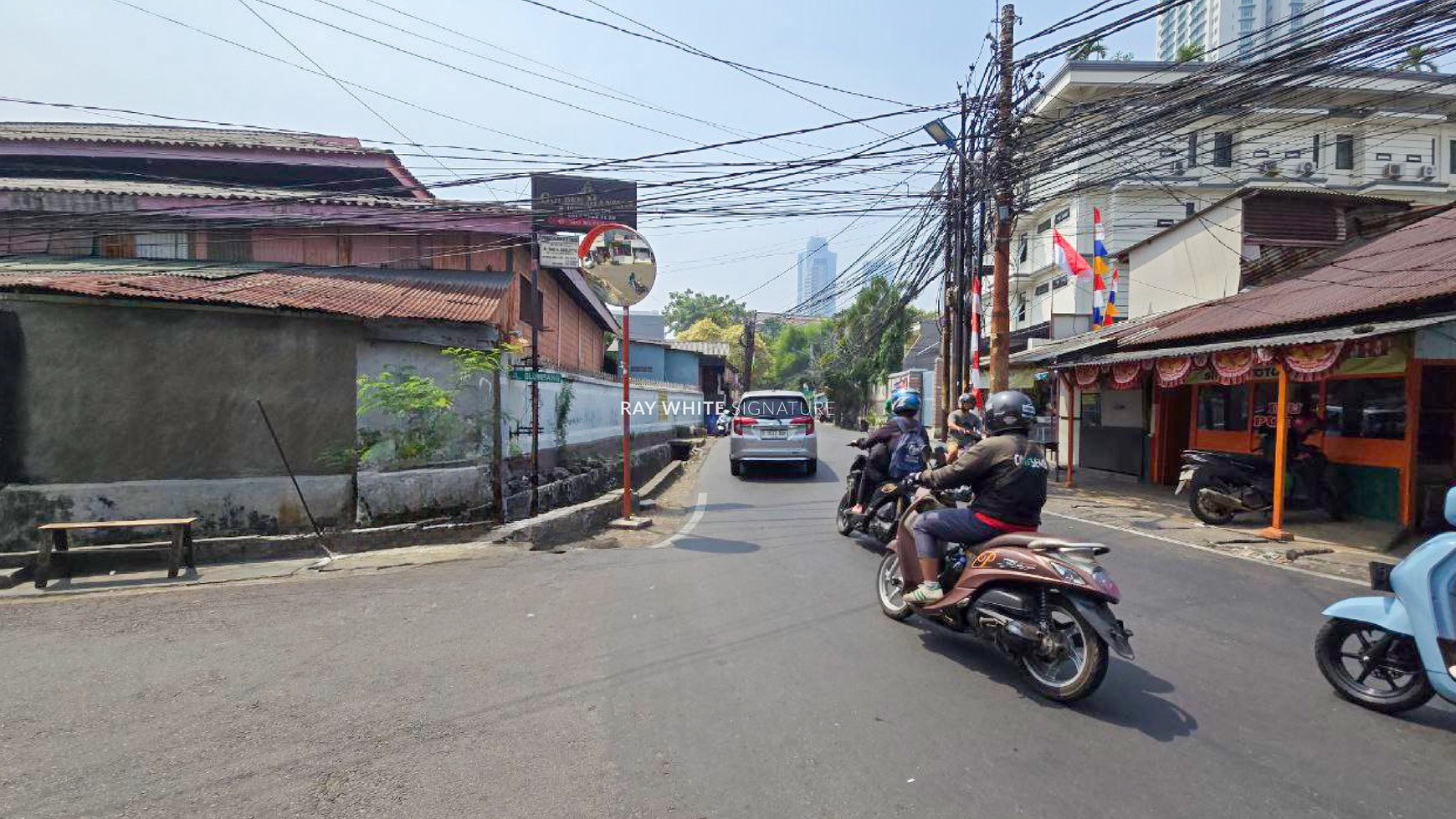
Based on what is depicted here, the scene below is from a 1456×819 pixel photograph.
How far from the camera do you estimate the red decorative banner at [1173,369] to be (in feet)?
31.5

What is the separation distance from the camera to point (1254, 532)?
28.2ft

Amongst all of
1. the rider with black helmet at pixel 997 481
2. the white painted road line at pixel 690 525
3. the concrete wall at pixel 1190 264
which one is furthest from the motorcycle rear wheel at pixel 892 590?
the concrete wall at pixel 1190 264

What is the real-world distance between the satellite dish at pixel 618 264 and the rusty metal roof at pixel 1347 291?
826cm

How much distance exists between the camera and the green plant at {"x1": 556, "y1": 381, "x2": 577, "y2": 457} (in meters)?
12.2

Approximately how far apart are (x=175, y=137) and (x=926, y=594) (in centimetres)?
1803

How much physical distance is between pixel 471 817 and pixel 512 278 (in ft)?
38.5

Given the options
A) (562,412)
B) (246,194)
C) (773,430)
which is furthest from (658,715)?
(246,194)

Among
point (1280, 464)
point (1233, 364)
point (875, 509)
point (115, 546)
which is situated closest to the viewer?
point (115, 546)

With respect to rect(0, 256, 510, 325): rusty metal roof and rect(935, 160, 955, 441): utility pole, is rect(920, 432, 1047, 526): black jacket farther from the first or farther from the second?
rect(935, 160, 955, 441): utility pole

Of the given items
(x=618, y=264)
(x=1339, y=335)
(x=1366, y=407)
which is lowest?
(x=1366, y=407)

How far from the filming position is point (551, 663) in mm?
4160

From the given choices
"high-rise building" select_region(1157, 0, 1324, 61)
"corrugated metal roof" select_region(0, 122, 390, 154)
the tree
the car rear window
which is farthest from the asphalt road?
the tree

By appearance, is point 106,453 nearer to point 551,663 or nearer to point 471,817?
point 551,663

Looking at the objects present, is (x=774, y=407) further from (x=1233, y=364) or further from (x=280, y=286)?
(x=280, y=286)
